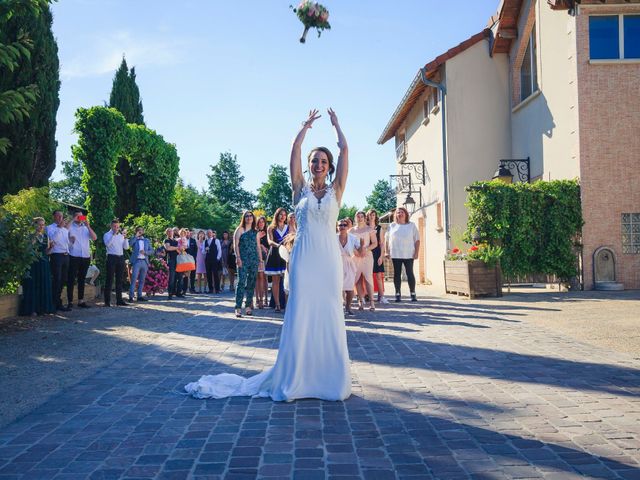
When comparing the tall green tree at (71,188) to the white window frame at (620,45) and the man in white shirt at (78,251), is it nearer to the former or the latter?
the man in white shirt at (78,251)

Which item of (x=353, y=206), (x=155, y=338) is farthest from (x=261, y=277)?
(x=353, y=206)

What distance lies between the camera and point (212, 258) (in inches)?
766

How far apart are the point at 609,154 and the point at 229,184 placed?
243 ft

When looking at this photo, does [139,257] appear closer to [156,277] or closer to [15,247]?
[156,277]

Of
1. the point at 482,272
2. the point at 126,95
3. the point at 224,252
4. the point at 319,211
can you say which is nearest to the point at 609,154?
the point at 482,272

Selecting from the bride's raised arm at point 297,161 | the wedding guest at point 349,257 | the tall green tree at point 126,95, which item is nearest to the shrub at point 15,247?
the wedding guest at point 349,257

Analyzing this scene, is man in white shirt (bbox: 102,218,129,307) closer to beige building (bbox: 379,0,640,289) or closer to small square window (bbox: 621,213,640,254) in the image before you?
beige building (bbox: 379,0,640,289)

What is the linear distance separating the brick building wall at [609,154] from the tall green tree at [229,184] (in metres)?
70.9

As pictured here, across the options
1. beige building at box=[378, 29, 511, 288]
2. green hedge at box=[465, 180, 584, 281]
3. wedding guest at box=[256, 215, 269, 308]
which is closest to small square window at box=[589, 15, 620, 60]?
green hedge at box=[465, 180, 584, 281]

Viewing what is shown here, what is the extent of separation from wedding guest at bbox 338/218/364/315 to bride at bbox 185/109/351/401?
20.8 ft

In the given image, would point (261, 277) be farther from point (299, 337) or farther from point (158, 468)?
point (158, 468)

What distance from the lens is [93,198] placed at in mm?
17578

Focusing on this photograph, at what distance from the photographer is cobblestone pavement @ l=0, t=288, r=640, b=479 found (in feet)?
11.0

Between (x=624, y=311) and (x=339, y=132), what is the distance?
756cm
